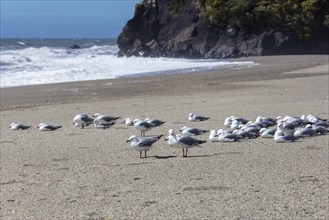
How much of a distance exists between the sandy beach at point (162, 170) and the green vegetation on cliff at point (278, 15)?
96.4 ft

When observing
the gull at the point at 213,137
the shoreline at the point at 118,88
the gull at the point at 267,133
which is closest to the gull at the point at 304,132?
the gull at the point at 267,133

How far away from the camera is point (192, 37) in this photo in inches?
1969

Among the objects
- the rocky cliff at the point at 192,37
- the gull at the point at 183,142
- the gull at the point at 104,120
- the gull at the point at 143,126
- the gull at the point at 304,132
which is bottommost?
the rocky cliff at the point at 192,37

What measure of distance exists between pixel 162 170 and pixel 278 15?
38.8m

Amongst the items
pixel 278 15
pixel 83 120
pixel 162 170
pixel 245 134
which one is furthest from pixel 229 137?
pixel 278 15

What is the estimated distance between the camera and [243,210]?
6.37 metres

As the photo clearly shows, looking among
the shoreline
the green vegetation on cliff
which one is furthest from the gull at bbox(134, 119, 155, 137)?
the green vegetation on cliff

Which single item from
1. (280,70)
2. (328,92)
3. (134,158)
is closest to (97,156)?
(134,158)

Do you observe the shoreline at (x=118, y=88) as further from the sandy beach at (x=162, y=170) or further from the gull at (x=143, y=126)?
the gull at (x=143, y=126)

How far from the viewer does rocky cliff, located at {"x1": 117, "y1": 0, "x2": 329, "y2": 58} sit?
44.5 m

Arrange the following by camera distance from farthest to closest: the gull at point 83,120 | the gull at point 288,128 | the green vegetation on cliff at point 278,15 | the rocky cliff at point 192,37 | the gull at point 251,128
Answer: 1. the green vegetation on cliff at point 278,15
2. the rocky cliff at point 192,37
3. the gull at point 83,120
4. the gull at point 251,128
5. the gull at point 288,128

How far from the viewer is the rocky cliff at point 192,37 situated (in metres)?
44.5

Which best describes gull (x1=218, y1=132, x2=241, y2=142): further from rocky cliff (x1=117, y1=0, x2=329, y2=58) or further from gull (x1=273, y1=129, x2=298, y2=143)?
rocky cliff (x1=117, y1=0, x2=329, y2=58)

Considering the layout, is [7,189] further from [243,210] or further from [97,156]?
[243,210]
